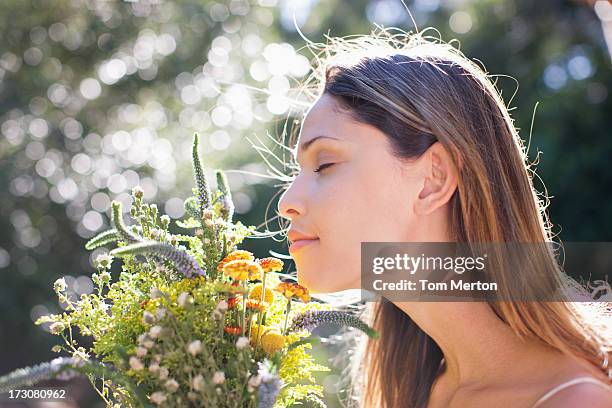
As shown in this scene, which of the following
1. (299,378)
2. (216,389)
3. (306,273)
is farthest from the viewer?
(306,273)

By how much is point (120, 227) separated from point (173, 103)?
972cm

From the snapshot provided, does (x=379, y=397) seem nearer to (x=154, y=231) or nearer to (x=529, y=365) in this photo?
(x=529, y=365)

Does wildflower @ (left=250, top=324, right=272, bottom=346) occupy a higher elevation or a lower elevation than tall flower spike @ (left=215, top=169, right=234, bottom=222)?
lower

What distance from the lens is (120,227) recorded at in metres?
1.94

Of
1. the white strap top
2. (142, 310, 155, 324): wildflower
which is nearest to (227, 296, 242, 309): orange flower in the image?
(142, 310, 155, 324): wildflower

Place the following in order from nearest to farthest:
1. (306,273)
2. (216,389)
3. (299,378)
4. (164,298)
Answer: (216,389) < (164,298) < (299,378) < (306,273)

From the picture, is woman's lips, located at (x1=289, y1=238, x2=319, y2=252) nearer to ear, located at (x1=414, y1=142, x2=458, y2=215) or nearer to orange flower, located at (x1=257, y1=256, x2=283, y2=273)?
orange flower, located at (x1=257, y1=256, x2=283, y2=273)

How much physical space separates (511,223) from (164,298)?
3.21ft

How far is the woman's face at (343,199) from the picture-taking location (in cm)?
212

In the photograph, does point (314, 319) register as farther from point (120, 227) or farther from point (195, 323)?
point (120, 227)

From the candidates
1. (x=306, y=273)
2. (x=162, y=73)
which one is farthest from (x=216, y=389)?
(x=162, y=73)

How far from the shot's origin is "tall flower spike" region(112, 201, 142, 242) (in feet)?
6.27

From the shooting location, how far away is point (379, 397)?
2707mm

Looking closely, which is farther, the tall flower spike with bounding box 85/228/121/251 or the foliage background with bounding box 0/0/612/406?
the foliage background with bounding box 0/0/612/406
